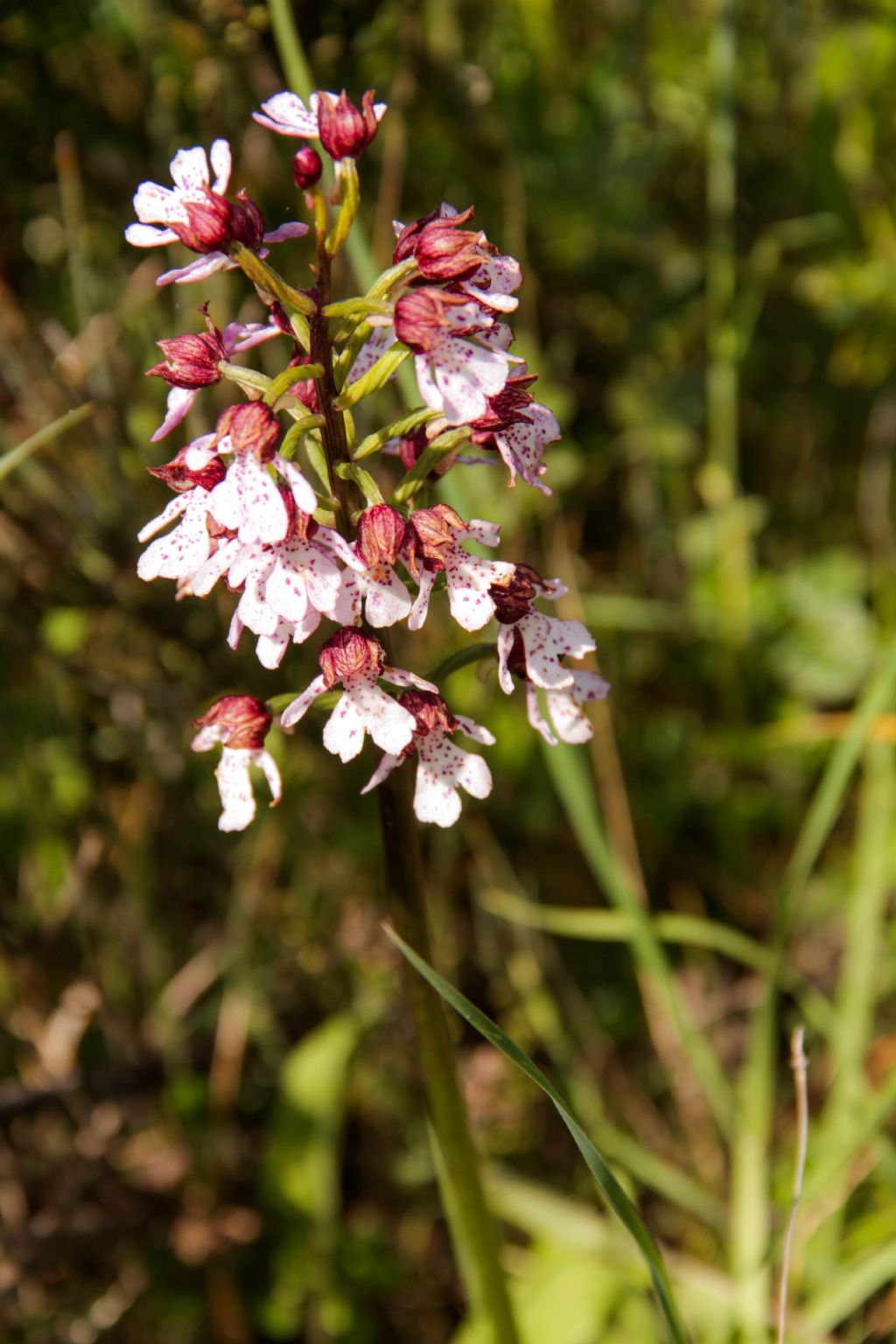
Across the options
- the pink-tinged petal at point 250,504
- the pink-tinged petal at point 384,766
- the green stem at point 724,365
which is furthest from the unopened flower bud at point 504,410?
the green stem at point 724,365

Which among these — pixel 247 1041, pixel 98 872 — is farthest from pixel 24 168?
pixel 247 1041

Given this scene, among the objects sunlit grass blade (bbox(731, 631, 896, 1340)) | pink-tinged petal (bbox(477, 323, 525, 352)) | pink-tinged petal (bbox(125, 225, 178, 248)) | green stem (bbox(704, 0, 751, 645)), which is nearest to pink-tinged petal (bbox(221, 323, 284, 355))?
pink-tinged petal (bbox(125, 225, 178, 248))

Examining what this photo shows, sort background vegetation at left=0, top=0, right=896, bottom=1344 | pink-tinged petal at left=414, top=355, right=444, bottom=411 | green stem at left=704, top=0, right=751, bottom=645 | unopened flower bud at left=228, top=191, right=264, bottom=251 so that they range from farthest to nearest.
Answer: green stem at left=704, top=0, right=751, bottom=645, background vegetation at left=0, top=0, right=896, bottom=1344, unopened flower bud at left=228, top=191, right=264, bottom=251, pink-tinged petal at left=414, top=355, right=444, bottom=411

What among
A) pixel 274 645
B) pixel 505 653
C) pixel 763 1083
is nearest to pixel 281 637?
pixel 274 645

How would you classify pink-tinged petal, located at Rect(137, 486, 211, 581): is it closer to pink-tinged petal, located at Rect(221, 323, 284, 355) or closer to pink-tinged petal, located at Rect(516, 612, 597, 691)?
pink-tinged petal, located at Rect(221, 323, 284, 355)

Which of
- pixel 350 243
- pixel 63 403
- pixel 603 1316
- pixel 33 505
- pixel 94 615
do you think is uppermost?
pixel 350 243

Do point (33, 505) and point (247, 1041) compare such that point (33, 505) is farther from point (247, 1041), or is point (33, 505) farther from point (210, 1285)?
point (210, 1285)

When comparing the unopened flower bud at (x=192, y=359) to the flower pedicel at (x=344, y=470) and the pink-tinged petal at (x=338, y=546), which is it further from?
the pink-tinged petal at (x=338, y=546)
